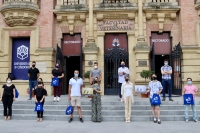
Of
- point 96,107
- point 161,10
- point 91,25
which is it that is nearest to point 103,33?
point 91,25

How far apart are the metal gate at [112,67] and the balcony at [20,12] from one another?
5822 millimetres

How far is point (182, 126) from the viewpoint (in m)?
7.86

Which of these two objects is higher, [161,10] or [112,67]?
[161,10]

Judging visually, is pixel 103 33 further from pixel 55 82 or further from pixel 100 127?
pixel 100 127

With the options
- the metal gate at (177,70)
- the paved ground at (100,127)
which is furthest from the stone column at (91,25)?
the paved ground at (100,127)

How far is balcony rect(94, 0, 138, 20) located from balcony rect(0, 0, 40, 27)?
435 centimetres

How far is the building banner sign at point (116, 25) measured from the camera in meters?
14.7

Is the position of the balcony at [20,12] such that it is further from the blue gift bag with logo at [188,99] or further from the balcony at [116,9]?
the blue gift bag with logo at [188,99]

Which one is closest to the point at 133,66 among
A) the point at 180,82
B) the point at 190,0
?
the point at 180,82

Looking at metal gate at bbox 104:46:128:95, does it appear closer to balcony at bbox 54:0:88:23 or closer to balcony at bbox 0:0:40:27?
balcony at bbox 54:0:88:23

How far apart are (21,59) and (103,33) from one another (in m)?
6.23

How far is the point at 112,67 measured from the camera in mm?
14555

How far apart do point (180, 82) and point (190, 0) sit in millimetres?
5749

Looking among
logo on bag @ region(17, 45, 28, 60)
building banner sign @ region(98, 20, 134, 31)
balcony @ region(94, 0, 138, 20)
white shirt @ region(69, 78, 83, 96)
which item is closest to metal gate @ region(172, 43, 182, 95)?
building banner sign @ region(98, 20, 134, 31)
